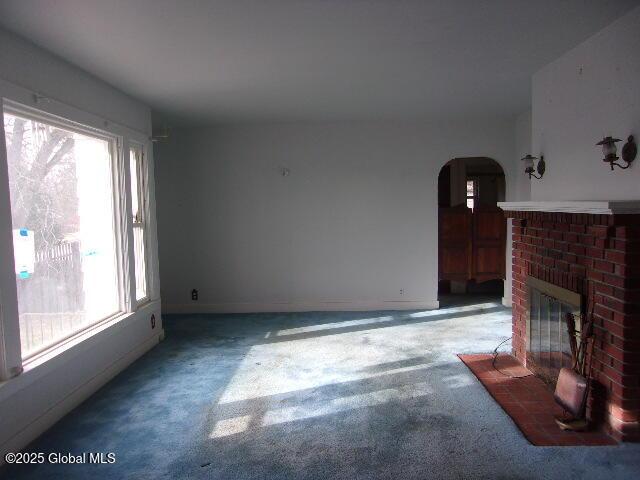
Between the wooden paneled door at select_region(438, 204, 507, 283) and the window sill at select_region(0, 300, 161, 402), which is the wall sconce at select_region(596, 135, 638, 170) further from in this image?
the wooden paneled door at select_region(438, 204, 507, 283)

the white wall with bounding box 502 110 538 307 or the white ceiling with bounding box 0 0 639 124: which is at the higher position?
the white ceiling with bounding box 0 0 639 124

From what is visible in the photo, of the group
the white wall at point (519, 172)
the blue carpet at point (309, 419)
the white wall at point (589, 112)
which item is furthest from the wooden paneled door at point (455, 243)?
the white wall at point (589, 112)

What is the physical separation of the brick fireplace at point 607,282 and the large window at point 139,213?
3.70 metres

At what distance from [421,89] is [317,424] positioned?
3.20m

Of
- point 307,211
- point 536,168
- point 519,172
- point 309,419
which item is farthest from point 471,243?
point 309,419

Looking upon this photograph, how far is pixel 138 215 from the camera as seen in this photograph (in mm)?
4836

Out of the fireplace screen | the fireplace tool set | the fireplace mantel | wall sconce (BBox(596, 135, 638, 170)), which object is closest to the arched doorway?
the fireplace screen

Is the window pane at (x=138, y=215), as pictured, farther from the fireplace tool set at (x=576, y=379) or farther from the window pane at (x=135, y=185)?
the fireplace tool set at (x=576, y=379)

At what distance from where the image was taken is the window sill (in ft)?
9.29

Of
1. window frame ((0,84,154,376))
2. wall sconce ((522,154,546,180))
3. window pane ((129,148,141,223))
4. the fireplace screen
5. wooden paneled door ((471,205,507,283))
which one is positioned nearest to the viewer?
window frame ((0,84,154,376))

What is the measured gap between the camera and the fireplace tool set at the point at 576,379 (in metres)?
2.91

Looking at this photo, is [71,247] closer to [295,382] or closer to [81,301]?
[81,301]

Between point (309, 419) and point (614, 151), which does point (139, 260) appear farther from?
point (614, 151)

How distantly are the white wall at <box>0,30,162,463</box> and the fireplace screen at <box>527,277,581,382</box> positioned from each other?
355 cm
